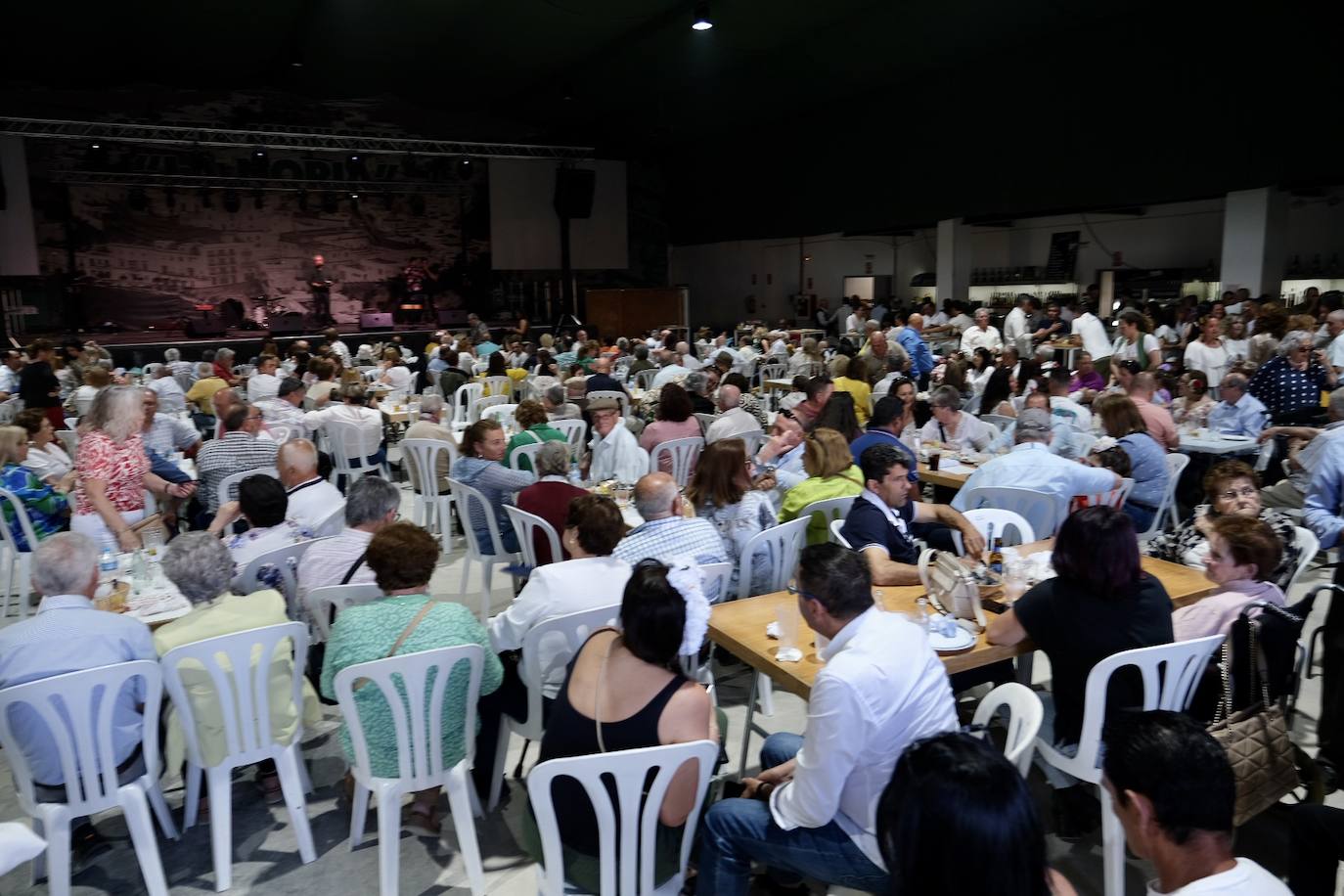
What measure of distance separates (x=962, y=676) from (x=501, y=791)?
5.56ft

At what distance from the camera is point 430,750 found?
2.68 metres

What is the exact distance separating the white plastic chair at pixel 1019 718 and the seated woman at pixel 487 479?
3023 millimetres

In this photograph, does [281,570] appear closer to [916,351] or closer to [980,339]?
[916,351]

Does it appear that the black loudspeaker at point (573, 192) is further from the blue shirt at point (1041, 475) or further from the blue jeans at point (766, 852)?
the blue jeans at point (766, 852)

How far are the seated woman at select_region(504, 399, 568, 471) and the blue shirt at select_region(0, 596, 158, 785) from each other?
315cm

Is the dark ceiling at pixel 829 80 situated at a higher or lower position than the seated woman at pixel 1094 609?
higher

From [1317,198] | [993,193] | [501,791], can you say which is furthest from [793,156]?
[501,791]

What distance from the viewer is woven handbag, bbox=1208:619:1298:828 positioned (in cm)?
237

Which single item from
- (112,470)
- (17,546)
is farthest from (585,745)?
(17,546)

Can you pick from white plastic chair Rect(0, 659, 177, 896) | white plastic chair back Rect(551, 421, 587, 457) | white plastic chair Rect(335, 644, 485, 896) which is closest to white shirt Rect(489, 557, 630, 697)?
white plastic chair Rect(335, 644, 485, 896)

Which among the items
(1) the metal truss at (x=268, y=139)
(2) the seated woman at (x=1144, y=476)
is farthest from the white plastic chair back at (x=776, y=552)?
(1) the metal truss at (x=268, y=139)

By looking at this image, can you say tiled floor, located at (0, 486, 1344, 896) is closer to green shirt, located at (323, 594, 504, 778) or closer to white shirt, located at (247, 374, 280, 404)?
green shirt, located at (323, 594, 504, 778)

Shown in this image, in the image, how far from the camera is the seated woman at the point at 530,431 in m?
5.80

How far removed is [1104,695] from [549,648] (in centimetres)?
164
